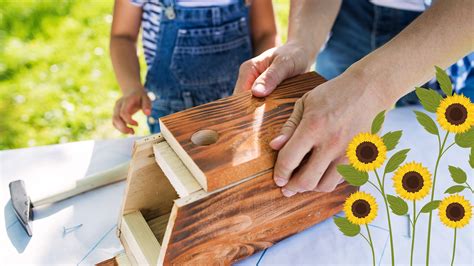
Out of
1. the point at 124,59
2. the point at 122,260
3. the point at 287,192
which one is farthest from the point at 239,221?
the point at 124,59

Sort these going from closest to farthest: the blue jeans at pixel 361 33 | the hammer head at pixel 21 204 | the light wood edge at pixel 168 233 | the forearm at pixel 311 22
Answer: the light wood edge at pixel 168 233 < the hammer head at pixel 21 204 < the forearm at pixel 311 22 < the blue jeans at pixel 361 33

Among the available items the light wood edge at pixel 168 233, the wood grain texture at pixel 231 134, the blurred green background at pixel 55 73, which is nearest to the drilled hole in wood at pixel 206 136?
the wood grain texture at pixel 231 134

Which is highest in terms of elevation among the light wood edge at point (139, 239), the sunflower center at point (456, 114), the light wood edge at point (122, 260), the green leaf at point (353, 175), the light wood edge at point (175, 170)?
the sunflower center at point (456, 114)

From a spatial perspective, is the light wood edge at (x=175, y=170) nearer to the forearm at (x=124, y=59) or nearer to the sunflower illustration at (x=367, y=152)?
the sunflower illustration at (x=367, y=152)

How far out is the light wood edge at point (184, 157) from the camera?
595 millimetres

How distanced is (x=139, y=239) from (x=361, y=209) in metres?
0.46

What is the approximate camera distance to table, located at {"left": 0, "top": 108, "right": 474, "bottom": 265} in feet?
2.46

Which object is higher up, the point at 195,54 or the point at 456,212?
the point at 456,212

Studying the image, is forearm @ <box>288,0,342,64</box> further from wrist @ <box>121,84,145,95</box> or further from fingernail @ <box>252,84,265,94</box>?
wrist @ <box>121,84,145,95</box>

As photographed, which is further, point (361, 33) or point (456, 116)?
point (361, 33)

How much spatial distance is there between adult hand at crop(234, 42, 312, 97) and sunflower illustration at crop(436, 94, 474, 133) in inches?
19.5

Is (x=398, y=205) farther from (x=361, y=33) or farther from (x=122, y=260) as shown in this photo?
(x=361, y=33)

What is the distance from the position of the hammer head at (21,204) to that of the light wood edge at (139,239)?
193 millimetres

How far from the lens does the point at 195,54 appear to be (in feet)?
4.25
